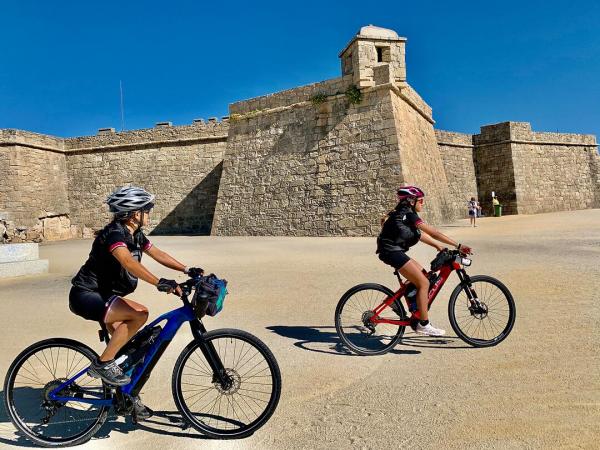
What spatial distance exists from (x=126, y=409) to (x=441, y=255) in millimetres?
2781

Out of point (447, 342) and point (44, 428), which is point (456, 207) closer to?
point (447, 342)

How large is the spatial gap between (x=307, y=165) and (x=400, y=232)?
12344 millimetres

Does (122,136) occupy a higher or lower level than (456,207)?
higher

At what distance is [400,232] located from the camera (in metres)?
4.01

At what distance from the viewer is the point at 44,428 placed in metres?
2.72

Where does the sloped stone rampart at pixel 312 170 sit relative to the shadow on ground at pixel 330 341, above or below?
above

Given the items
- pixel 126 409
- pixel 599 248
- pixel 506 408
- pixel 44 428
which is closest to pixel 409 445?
pixel 506 408

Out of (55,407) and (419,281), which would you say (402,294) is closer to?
(419,281)

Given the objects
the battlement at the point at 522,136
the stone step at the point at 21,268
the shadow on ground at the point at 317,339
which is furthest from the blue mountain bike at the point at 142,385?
the battlement at the point at 522,136

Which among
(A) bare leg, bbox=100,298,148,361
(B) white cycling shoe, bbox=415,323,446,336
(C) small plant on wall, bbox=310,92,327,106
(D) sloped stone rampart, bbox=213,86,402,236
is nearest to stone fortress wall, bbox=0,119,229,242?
(D) sloped stone rampart, bbox=213,86,402,236

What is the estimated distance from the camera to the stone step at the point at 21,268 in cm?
839

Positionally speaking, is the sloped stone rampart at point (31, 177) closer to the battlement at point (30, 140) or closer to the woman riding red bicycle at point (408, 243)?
the battlement at point (30, 140)

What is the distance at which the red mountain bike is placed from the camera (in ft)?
13.1

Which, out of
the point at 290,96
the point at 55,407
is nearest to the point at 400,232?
the point at 55,407
